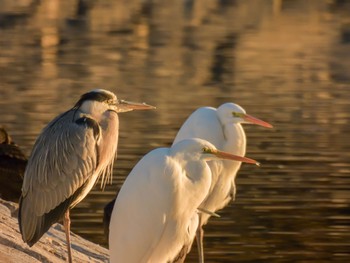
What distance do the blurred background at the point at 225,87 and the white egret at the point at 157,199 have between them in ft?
13.6

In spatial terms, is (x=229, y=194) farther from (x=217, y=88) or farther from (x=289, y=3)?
(x=289, y=3)

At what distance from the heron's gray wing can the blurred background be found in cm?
358

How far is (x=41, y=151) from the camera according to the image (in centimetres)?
777

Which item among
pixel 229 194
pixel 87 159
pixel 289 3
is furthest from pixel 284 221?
pixel 289 3

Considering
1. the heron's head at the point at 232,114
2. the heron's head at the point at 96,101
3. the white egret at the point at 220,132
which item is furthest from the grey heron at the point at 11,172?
the heron's head at the point at 96,101

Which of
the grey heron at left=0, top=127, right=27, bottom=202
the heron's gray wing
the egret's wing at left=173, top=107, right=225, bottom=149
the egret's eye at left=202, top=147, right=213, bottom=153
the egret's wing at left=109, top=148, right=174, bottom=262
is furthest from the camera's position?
the grey heron at left=0, top=127, right=27, bottom=202

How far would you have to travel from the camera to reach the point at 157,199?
22.7 ft

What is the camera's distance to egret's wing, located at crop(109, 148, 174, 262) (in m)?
6.88

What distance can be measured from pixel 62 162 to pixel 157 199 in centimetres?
115

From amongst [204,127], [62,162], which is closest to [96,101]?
[62,162]

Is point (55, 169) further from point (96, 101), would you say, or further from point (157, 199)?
point (157, 199)

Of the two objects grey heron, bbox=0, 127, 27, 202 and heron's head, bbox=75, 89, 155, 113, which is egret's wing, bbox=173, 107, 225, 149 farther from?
grey heron, bbox=0, 127, 27, 202

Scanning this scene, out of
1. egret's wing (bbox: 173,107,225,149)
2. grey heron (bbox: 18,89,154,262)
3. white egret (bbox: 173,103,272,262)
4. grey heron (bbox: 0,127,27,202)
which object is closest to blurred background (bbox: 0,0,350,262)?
grey heron (bbox: 0,127,27,202)

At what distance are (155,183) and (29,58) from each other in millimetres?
23893
